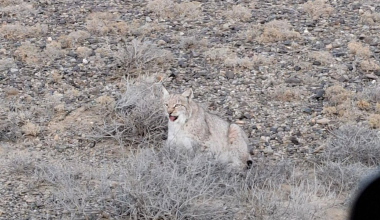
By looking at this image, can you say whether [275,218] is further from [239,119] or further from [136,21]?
[136,21]

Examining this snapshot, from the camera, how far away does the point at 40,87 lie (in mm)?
10336

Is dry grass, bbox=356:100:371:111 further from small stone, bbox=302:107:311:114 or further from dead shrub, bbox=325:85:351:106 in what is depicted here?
small stone, bbox=302:107:311:114

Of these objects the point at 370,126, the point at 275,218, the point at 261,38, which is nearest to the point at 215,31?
the point at 261,38

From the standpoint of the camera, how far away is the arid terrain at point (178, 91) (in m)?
6.70

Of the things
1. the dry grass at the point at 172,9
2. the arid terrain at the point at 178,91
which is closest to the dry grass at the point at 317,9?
the arid terrain at the point at 178,91

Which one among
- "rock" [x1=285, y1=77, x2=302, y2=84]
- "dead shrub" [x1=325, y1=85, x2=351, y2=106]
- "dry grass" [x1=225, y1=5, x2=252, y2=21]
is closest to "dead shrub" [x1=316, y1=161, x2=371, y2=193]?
"dead shrub" [x1=325, y1=85, x2=351, y2=106]

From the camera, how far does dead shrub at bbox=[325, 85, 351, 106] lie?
392 inches

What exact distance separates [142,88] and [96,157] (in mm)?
1800

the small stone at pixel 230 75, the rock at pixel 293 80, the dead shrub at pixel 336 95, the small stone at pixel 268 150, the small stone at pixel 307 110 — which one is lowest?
the small stone at pixel 268 150

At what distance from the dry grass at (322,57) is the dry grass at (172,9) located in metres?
3.05

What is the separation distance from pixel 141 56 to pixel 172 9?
2.89m

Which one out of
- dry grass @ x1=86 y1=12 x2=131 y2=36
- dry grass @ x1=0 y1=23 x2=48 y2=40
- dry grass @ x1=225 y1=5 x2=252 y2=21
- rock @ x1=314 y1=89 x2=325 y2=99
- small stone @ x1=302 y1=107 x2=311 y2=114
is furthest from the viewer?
dry grass @ x1=225 y1=5 x2=252 y2=21

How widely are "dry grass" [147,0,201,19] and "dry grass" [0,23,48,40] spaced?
2.47 metres

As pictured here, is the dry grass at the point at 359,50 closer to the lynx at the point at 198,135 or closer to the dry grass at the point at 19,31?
the lynx at the point at 198,135
